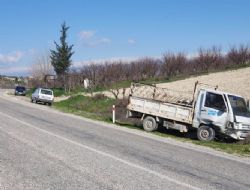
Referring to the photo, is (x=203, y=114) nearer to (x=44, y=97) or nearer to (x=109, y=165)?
(x=109, y=165)

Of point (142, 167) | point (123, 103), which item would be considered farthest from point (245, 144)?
point (123, 103)

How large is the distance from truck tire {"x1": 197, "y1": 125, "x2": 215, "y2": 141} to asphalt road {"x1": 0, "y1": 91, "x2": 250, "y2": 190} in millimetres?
3796

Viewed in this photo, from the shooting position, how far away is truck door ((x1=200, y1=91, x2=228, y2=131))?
18.2 metres

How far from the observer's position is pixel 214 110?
1839 centimetres

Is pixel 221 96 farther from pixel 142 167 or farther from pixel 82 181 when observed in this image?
pixel 82 181

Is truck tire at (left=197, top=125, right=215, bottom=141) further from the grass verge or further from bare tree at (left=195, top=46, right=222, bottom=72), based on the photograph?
bare tree at (left=195, top=46, right=222, bottom=72)

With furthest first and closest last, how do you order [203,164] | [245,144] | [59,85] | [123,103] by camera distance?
[59,85] < [123,103] < [245,144] < [203,164]

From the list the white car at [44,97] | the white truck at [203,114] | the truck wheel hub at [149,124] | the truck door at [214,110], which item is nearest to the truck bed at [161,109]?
the white truck at [203,114]

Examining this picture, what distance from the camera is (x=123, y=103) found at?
31906 mm

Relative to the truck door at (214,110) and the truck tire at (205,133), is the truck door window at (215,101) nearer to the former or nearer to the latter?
the truck door at (214,110)

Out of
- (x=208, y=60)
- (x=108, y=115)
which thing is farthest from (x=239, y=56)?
(x=108, y=115)

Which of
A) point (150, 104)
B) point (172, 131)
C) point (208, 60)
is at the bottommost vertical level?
point (172, 131)

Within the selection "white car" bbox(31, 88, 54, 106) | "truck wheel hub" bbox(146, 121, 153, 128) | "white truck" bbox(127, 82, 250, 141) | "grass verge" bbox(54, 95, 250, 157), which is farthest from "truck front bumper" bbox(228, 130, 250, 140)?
"white car" bbox(31, 88, 54, 106)

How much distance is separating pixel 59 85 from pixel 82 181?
2771 inches
